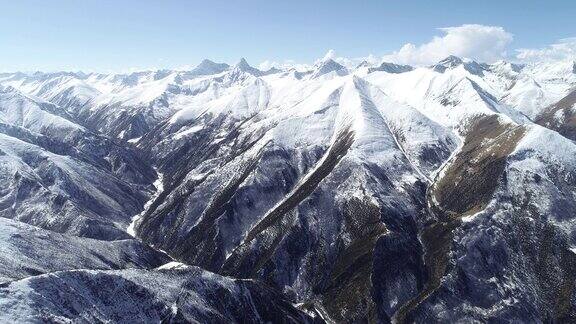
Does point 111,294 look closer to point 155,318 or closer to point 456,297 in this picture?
point 155,318

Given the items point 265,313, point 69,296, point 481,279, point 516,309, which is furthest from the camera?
point 481,279

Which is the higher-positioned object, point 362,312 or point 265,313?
point 265,313

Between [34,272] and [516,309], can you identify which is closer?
[34,272]

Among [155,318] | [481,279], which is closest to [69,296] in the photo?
[155,318]

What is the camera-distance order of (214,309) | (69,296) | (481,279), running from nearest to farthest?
(69,296) < (214,309) < (481,279)

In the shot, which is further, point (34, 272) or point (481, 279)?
point (481, 279)

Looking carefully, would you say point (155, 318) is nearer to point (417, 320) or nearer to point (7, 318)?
point (7, 318)

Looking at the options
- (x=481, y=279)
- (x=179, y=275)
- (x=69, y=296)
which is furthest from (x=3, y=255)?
(x=481, y=279)

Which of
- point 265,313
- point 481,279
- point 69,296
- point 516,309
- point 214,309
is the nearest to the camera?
point 69,296

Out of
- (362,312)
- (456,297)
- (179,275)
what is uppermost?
(179,275)
